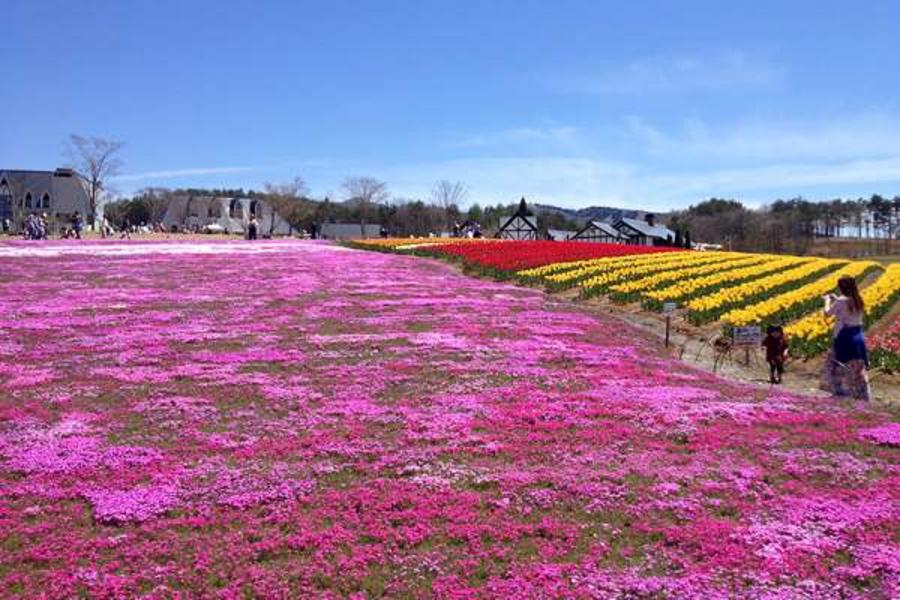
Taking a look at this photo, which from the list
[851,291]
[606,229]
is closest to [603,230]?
[606,229]

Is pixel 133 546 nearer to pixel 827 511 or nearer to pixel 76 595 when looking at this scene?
pixel 76 595

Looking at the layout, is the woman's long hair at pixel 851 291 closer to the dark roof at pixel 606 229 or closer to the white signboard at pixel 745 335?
the white signboard at pixel 745 335

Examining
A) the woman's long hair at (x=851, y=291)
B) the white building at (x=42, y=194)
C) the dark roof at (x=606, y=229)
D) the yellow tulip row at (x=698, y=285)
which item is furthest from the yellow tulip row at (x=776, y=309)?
the white building at (x=42, y=194)

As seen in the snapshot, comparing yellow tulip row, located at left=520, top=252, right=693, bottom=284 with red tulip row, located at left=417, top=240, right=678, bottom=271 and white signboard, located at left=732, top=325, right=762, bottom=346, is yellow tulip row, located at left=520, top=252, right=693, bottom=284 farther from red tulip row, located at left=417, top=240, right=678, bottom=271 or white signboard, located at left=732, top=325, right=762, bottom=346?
white signboard, located at left=732, top=325, right=762, bottom=346

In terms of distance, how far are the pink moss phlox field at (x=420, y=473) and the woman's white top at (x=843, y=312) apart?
1.29 m

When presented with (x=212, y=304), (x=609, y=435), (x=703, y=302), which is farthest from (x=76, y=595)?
(x=703, y=302)

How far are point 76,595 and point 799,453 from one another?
7.78m

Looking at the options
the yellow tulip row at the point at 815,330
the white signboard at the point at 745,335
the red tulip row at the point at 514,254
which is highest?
the red tulip row at the point at 514,254

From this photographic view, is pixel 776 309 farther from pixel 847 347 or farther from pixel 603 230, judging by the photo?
pixel 603 230

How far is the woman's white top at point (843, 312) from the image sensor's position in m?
11.5

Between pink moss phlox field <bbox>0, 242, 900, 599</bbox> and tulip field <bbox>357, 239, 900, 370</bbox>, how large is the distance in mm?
6594

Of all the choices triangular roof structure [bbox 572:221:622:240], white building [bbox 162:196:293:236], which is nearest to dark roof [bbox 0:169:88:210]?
white building [bbox 162:196:293:236]

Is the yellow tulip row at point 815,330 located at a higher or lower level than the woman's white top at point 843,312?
lower

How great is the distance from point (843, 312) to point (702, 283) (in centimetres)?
1693
